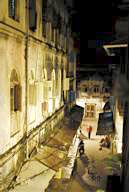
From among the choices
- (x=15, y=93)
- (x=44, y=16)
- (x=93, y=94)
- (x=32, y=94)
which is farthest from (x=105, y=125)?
(x=15, y=93)

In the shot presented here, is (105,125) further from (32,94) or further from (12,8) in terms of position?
(12,8)

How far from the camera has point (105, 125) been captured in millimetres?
21406

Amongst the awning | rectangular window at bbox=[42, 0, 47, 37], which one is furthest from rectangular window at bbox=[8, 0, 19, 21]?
the awning

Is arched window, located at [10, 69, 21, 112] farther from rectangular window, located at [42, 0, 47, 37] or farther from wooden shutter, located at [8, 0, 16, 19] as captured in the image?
rectangular window, located at [42, 0, 47, 37]

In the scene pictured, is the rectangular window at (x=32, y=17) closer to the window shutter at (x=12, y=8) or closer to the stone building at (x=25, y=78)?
the stone building at (x=25, y=78)

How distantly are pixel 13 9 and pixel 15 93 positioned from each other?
3169 millimetres

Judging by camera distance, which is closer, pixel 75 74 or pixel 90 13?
pixel 90 13

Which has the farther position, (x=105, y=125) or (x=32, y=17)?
(x=105, y=125)

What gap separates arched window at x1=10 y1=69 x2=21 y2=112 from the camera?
10.4 m

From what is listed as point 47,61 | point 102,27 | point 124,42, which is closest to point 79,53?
point 102,27

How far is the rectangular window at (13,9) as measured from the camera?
10234mm

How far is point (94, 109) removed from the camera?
33656mm

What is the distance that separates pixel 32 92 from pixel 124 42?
6.44 m

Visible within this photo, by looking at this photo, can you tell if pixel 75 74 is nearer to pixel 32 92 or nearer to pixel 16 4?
pixel 32 92
